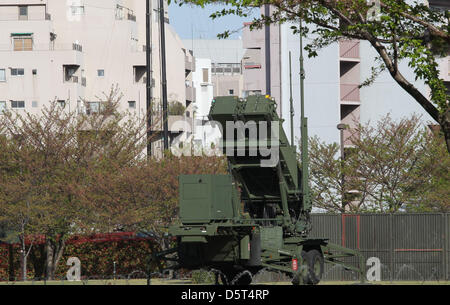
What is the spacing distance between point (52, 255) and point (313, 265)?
55.8ft

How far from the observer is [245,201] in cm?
2552

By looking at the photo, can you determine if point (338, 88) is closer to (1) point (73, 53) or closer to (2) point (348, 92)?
(2) point (348, 92)

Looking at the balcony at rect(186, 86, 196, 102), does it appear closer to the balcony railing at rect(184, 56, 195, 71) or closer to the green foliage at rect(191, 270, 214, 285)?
the balcony railing at rect(184, 56, 195, 71)

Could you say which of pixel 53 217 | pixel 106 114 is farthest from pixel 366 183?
pixel 53 217

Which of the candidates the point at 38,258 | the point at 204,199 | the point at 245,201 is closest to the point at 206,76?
the point at 38,258

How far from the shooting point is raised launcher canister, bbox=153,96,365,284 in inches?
920

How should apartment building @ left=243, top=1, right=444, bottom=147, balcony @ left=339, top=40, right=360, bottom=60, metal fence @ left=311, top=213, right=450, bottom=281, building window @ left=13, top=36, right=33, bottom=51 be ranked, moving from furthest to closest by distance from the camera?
1. building window @ left=13, top=36, right=33, bottom=51
2. balcony @ left=339, top=40, right=360, bottom=60
3. apartment building @ left=243, top=1, right=444, bottom=147
4. metal fence @ left=311, top=213, right=450, bottom=281

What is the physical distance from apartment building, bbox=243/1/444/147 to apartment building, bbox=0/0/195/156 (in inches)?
424

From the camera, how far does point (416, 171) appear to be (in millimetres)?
48938

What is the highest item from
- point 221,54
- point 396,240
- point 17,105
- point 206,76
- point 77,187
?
point 221,54

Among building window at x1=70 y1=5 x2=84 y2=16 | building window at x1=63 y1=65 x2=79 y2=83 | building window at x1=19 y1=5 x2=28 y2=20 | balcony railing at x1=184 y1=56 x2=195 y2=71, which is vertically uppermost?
building window at x1=70 y1=5 x2=84 y2=16

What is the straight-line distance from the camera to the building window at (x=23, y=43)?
228ft

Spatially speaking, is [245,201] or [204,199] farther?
[245,201]

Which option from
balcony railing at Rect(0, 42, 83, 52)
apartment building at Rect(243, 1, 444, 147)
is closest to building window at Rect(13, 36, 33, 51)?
balcony railing at Rect(0, 42, 83, 52)
